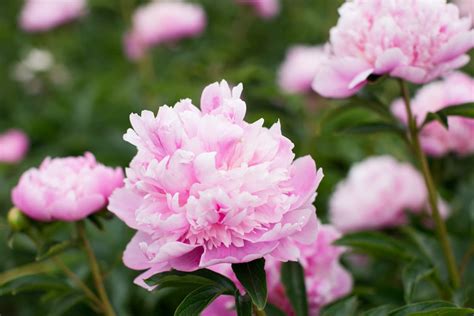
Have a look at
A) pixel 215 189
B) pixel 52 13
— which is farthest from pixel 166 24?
pixel 215 189

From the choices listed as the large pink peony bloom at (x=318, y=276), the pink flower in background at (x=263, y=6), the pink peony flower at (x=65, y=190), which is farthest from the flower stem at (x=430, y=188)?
the pink flower in background at (x=263, y=6)

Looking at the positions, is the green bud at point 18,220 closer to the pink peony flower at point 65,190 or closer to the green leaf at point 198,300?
the pink peony flower at point 65,190

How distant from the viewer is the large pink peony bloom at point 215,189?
0.80 m

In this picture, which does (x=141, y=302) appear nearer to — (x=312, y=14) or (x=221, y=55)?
(x=221, y=55)

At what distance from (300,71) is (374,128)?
1422 mm

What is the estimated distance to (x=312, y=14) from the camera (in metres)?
3.08

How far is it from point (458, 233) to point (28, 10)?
2228 millimetres

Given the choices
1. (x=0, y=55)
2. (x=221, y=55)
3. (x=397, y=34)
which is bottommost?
(x=397, y=34)

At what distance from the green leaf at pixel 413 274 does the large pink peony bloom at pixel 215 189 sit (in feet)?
0.79

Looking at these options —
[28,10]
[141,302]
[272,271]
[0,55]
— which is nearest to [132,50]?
[28,10]

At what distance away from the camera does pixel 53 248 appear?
1.04 metres

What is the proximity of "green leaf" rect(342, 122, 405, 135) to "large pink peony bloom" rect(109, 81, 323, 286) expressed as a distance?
0.33 m

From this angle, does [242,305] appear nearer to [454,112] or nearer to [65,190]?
[65,190]

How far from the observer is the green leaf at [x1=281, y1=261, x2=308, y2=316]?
1032 millimetres
